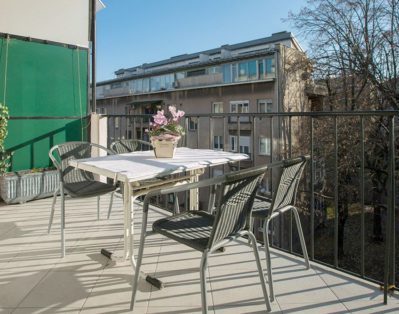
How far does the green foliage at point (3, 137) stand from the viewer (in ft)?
13.1

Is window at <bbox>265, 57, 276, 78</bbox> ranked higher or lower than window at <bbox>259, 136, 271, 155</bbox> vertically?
higher

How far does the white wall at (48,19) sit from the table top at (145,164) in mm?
2812

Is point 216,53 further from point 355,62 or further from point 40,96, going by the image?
point 40,96

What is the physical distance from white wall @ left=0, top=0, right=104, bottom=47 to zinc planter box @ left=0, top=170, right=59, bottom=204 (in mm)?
1718

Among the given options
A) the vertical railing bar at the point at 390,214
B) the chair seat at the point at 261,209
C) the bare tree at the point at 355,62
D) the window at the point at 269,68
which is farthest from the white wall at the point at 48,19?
the window at the point at 269,68

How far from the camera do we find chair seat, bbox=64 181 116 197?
8.50 ft

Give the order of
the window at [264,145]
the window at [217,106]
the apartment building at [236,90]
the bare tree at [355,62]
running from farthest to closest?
the window at [217,106]
the window at [264,145]
the apartment building at [236,90]
the bare tree at [355,62]

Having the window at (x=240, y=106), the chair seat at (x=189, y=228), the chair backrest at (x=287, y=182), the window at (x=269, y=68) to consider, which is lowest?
the chair seat at (x=189, y=228)

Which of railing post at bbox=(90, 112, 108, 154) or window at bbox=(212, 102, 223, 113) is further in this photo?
window at bbox=(212, 102, 223, 113)

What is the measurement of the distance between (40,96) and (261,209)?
356 cm


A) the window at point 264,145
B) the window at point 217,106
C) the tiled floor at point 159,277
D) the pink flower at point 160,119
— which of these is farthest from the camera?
the window at point 217,106

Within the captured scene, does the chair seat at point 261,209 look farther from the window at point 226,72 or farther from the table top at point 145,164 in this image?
the window at point 226,72

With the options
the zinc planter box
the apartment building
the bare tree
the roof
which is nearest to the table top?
the zinc planter box

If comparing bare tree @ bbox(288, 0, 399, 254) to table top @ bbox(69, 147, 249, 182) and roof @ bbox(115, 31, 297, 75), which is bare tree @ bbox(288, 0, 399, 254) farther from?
roof @ bbox(115, 31, 297, 75)
